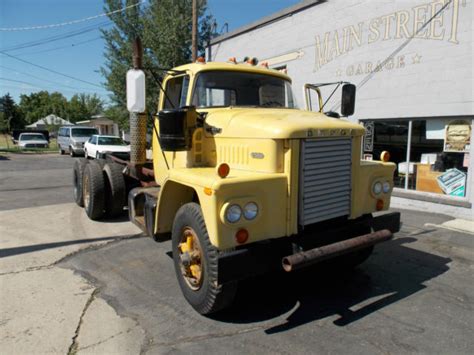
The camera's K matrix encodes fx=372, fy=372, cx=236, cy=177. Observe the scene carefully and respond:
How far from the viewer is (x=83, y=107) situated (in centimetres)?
7556

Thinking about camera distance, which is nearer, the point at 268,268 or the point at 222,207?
the point at 222,207

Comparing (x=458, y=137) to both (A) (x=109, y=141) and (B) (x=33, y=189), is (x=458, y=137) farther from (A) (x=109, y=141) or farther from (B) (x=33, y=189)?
(A) (x=109, y=141)

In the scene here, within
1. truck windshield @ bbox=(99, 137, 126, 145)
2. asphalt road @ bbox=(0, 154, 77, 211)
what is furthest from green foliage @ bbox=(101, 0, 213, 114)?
asphalt road @ bbox=(0, 154, 77, 211)

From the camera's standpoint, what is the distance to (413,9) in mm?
8289

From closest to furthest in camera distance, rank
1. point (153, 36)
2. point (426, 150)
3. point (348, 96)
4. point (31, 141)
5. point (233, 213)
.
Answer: point (233, 213) → point (348, 96) → point (426, 150) → point (153, 36) → point (31, 141)

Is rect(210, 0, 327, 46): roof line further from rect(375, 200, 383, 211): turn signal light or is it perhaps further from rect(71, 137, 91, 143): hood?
rect(71, 137, 91, 143): hood

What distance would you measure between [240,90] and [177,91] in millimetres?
809

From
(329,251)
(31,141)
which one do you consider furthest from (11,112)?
(329,251)

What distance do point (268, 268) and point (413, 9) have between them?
7.68 meters

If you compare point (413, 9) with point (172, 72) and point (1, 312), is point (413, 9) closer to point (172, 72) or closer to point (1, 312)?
A: point (172, 72)

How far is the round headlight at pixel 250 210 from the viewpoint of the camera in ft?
10.3

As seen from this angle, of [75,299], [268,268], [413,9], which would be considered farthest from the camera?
[413,9]

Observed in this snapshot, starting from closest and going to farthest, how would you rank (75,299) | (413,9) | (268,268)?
(268,268) → (75,299) → (413,9)

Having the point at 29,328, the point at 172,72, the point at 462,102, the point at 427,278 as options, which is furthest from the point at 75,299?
the point at 462,102
